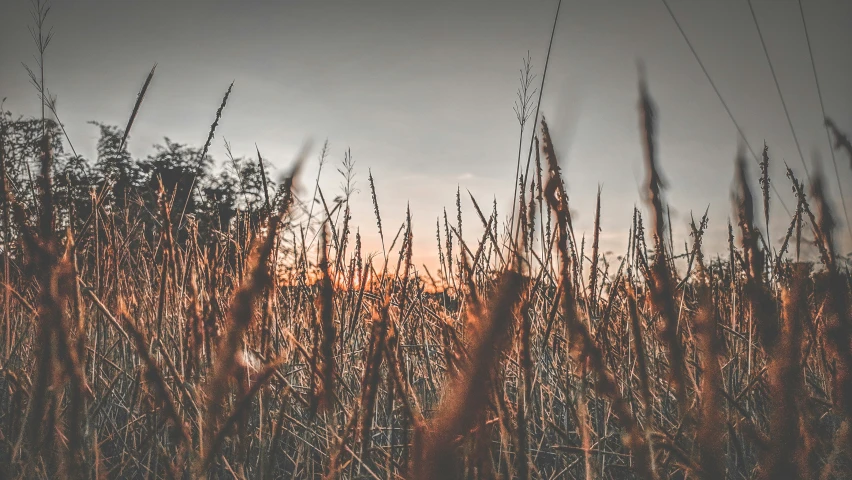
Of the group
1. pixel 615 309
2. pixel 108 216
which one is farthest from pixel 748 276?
pixel 615 309

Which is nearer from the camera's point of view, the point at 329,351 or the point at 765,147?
the point at 329,351

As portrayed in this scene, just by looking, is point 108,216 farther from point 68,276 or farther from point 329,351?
point 329,351

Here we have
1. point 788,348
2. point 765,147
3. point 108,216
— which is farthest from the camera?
point 108,216

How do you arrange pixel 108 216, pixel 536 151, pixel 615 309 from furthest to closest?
pixel 615 309 < pixel 108 216 < pixel 536 151

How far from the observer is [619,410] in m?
0.42

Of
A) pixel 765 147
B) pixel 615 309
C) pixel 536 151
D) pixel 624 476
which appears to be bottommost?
pixel 624 476

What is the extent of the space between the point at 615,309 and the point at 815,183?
5.32 ft

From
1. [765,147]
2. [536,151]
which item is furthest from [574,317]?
[765,147]

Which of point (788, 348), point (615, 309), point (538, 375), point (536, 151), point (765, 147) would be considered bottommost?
point (538, 375)

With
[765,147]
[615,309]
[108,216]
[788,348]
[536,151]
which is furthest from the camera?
[615,309]

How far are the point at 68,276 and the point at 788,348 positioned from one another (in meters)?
0.61

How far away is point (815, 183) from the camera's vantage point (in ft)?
1.82

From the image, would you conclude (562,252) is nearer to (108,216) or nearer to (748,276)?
(748,276)

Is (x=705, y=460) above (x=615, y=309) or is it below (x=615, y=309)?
below
